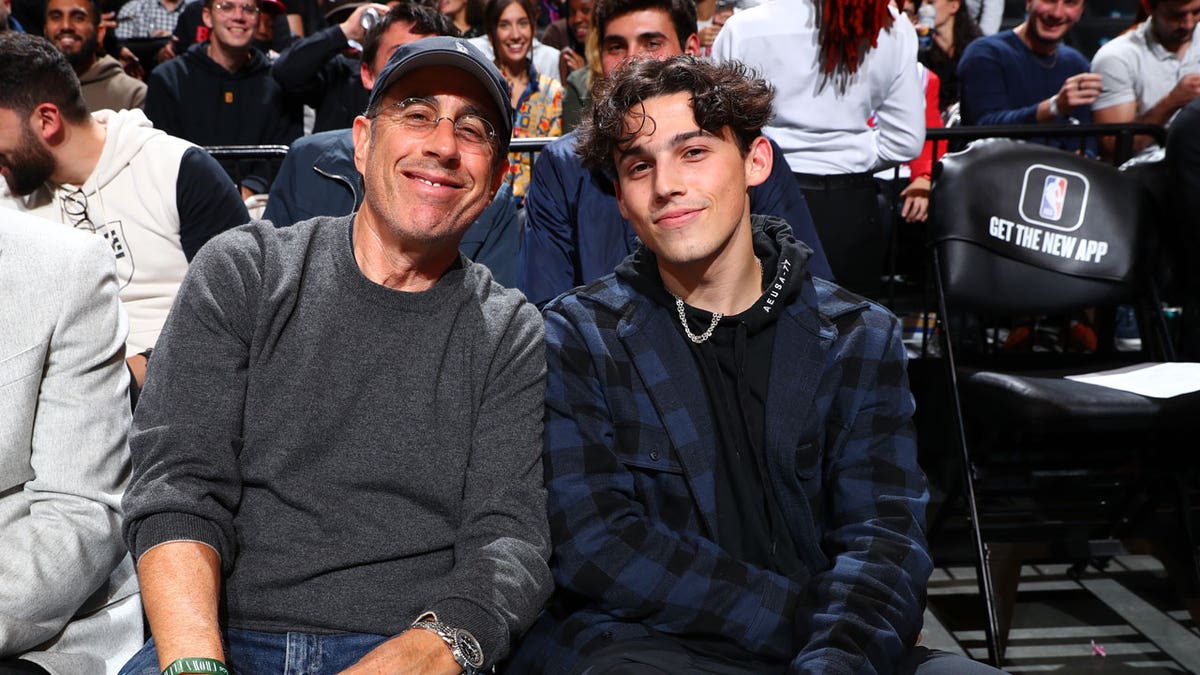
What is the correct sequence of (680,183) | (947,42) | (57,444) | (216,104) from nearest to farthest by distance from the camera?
(57,444)
(680,183)
(216,104)
(947,42)

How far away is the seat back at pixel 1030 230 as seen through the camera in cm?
389

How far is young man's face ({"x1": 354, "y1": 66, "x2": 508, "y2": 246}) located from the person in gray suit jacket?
1.73 feet

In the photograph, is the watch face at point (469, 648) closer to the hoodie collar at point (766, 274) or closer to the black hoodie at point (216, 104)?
the hoodie collar at point (766, 274)

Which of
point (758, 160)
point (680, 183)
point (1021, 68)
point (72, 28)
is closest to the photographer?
point (680, 183)

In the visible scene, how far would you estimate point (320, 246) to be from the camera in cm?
216

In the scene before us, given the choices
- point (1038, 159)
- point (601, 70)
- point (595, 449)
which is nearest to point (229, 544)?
point (595, 449)

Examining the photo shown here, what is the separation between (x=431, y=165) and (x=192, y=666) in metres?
0.97

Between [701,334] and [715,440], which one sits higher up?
[701,334]

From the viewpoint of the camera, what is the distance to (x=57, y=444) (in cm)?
198

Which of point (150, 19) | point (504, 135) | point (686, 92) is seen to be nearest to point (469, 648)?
point (504, 135)

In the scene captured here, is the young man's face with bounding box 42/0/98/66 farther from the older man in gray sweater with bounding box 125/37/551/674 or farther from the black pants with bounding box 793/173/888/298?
the older man in gray sweater with bounding box 125/37/551/674

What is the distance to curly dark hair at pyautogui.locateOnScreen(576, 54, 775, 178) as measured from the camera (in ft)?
7.43

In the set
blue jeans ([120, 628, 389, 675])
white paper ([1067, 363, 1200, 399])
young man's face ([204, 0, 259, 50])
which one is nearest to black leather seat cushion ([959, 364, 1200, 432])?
white paper ([1067, 363, 1200, 399])

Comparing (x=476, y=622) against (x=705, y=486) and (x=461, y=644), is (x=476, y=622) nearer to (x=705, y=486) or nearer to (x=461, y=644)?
(x=461, y=644)
